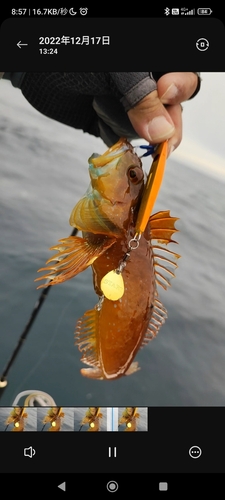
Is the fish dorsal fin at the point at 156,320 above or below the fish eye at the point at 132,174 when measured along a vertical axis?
below

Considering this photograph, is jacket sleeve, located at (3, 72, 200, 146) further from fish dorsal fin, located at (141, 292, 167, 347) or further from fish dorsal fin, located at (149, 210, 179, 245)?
Result: fish dorsal fin, located at (141, 292, 167, 347)

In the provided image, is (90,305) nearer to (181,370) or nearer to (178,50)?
(181,370)

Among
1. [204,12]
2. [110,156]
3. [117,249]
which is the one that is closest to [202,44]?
[204,12]

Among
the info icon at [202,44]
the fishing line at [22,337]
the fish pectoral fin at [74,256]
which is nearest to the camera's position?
the fish pectoral fin at [74,256]

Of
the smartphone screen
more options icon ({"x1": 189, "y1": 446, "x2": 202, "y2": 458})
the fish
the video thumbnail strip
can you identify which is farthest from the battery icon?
more options icon ({"x1": 189, "y1": 446, "x2": 202, "y2": 458})

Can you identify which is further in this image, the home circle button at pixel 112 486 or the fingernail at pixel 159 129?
the home circle button at pixel 112 486

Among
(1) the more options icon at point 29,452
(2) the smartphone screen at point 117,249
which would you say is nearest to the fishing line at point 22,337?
(2) the smartphone screen at point 117,249

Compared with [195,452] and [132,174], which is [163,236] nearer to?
[132,174]

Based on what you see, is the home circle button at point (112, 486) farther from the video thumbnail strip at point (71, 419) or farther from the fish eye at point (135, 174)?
the fish eye at point (135, 174)
